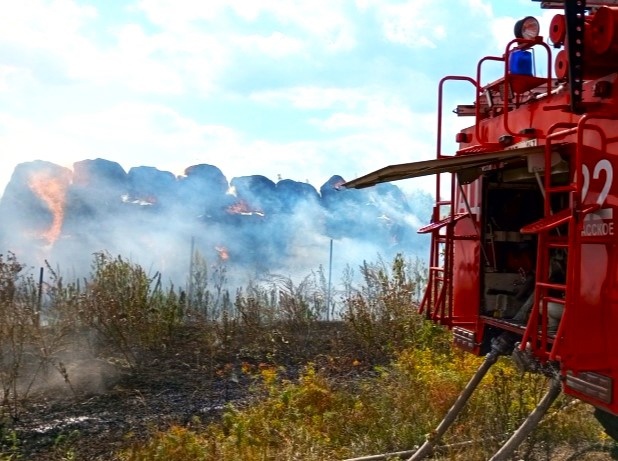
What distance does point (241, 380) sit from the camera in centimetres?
964

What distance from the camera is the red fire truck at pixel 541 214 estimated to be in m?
4.13

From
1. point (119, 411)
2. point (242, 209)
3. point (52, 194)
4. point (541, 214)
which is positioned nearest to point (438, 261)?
point (541, 214)

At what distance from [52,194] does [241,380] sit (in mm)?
15018

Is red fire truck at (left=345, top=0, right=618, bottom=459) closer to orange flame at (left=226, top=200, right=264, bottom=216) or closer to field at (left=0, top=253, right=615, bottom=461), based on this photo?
field at (left=0, top=253, right=615, bottom=461)

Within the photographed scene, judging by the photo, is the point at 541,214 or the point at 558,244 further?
the point at 541,214

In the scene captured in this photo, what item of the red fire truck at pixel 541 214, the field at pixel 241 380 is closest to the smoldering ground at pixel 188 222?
the field at pixel 241 380

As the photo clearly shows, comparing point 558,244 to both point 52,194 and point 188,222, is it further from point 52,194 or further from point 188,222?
point 188,222

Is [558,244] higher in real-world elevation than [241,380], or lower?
higher

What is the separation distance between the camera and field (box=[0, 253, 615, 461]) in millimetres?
6562

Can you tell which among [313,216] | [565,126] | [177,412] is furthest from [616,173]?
[313,216]

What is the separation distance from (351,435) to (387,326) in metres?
4.51

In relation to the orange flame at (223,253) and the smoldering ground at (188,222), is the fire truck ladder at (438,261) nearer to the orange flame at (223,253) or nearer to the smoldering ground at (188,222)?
the smoldering ground at (188,222)

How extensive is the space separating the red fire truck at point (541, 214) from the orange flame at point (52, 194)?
1757cm

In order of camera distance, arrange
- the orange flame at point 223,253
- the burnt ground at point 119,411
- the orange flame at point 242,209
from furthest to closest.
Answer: the orange flame at point 242,209, the orange flame at point 223,253, the burnt ground at point 119,411
